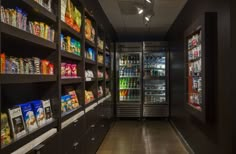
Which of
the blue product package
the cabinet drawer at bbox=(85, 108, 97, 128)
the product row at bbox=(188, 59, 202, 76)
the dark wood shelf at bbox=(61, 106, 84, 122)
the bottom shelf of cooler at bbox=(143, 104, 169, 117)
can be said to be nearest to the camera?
the blue product package

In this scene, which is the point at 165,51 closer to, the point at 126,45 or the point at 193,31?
the point at 126,45

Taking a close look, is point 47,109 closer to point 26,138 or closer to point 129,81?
point 26,138

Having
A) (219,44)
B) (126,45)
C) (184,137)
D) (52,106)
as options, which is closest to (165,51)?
(126,45)

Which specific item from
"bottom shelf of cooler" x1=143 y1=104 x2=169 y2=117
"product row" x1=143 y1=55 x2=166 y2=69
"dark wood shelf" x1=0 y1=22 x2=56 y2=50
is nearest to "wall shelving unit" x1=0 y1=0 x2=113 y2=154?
"dark wood shelf" x1=0 y1=22 x2=56 y2=50

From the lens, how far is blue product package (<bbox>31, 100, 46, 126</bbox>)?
2.10 meters

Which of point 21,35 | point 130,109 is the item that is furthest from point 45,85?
point 130,109

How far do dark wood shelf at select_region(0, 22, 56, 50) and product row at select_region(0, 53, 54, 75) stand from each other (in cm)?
14

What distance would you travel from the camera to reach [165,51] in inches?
328

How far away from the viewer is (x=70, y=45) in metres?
3.14

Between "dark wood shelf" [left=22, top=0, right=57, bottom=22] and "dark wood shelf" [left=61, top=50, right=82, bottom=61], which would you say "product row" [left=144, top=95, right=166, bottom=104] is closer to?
"dark wood shelf" [left=61, top=50, right=82, bottom=61]

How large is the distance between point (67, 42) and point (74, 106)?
0.81 meters

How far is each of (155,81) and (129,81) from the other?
0.86m

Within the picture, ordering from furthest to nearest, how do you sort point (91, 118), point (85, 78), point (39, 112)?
point (91, 118) → point (85, 78) → point (39, 112)

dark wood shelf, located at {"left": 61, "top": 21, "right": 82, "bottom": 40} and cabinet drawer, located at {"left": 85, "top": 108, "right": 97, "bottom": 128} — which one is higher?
dark wood shelf, located at {"left": 61, "top": 21, "right": 82, "bottom": 40}
